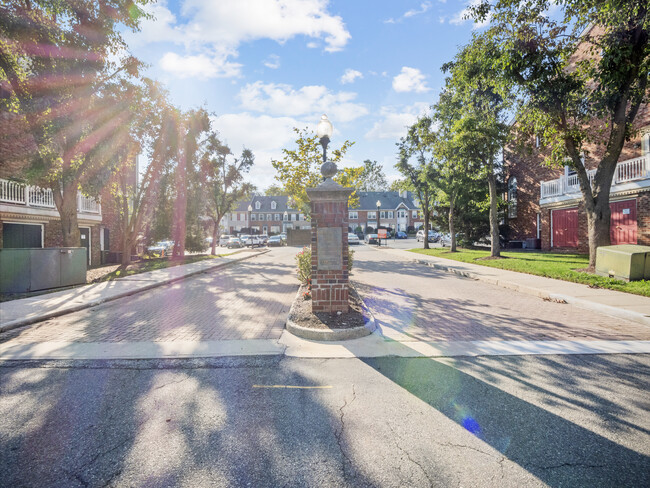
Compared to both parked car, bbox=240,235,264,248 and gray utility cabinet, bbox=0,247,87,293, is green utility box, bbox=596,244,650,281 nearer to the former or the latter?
gray utility cabinet, bbox=0,247,87,293

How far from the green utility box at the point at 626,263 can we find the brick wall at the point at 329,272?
9080 millimetres

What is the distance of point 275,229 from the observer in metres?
77.9

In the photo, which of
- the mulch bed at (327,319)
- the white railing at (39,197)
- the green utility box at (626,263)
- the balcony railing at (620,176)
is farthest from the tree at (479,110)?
the white railing at (39,197)

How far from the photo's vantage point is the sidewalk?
6.80 m

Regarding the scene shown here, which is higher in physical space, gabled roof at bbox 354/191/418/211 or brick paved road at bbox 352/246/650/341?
gabled roof at bbox 354/191/418/211

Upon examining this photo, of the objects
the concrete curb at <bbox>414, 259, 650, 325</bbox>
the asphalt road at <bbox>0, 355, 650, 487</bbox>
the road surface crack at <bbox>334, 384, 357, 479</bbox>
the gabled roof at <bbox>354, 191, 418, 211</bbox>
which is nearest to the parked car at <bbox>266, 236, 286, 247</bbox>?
the gabled roof at <bbox>354, 191, 418, 211</bbox>

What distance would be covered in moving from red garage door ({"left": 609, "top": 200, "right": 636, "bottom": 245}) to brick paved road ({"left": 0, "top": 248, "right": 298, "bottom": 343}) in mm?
17299

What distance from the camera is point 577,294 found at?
27.9 feet

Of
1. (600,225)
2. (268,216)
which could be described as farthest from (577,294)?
(268,216)

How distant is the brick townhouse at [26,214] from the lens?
1454 centimetres

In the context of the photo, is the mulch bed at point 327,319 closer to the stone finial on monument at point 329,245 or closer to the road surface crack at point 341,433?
the stone finial on monument at point 329,245

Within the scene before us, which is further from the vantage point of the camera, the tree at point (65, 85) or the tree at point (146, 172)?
the tree at point (146, 172)

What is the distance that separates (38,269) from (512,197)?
28495 millimetres

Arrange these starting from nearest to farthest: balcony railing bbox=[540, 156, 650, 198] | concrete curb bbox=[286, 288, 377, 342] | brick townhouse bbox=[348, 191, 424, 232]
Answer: concrete curb bbox=[286, 288, 377, 342] < balcony railing bbox=[540, 156, 650, 198] < brick townhouse bbox=[348, 191, 424, 232]
